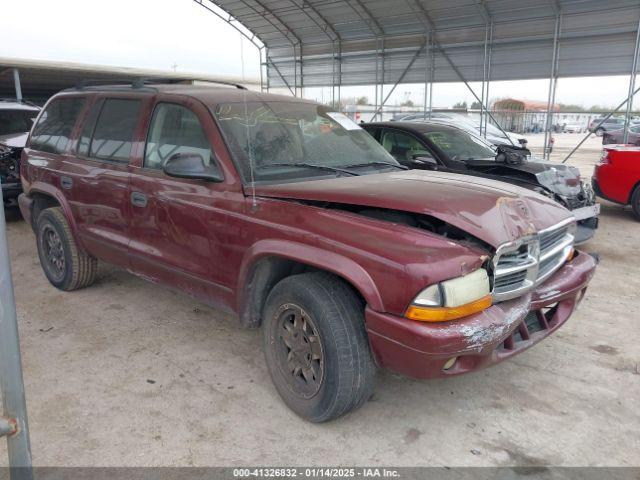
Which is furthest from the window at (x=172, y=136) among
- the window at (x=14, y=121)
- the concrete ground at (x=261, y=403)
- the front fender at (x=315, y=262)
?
the window at (x=14, y=121)

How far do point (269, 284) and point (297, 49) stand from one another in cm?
1435

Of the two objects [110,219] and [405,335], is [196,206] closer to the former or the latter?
[110,219]

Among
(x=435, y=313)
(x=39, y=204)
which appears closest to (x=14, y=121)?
(x=39, y=204)

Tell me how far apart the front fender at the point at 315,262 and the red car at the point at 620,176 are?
707 cm

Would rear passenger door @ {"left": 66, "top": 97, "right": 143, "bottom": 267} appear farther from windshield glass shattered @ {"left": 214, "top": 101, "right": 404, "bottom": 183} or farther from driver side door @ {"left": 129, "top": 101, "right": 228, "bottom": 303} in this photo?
windshield glass shattered @ {"left": 214, "top": 101, "right": 404, "bottom": 183}

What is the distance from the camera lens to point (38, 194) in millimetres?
4930

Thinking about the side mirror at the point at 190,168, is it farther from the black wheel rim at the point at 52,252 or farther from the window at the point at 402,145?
the window at the point at 402,145

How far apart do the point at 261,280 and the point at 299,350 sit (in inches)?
19.7

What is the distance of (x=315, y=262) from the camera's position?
267cm

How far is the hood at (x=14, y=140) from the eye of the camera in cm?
760

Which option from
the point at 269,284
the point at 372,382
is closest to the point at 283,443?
the point at 372,382

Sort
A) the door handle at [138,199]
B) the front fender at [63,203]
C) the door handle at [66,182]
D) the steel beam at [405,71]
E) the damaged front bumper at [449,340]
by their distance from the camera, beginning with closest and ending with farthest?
the damaged front bumper at [449,340], the door handle at [138,199], the door handle at [66,182], the front fender at [63,203], the steel beam at [405,71]

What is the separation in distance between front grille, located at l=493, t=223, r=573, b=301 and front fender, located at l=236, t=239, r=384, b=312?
2.16ft

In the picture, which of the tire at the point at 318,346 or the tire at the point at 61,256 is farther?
the tire at the point at 61,256
